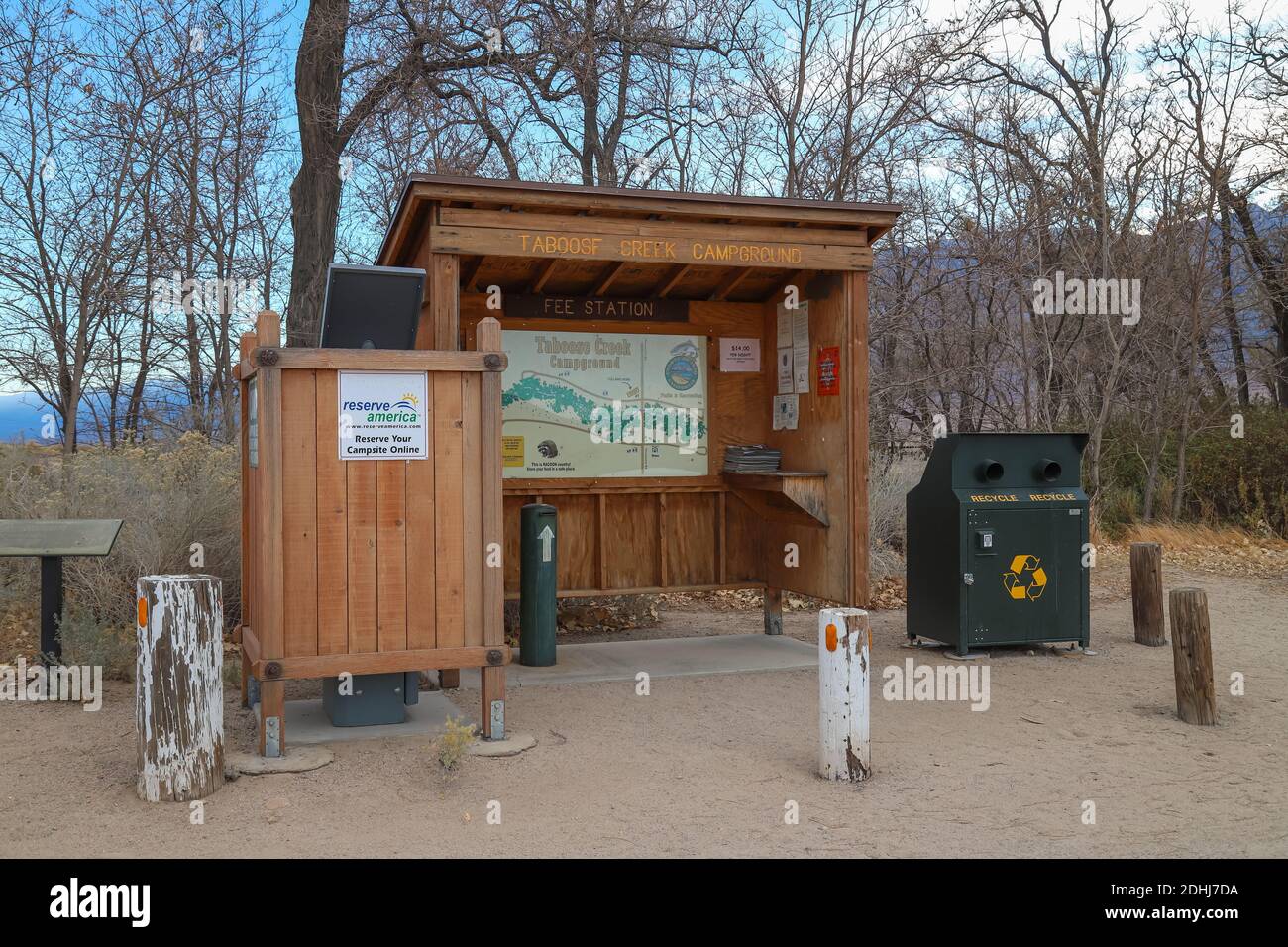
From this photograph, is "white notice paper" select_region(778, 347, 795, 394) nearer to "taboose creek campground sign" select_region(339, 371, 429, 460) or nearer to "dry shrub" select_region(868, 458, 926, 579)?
"dry shrub" select_region(868, 458, 926, 579)

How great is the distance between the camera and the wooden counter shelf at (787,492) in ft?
27.9

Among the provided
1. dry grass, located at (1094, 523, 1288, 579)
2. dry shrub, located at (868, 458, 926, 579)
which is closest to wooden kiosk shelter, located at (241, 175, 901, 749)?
dry shrub, located at (868, 458, 926, 579)

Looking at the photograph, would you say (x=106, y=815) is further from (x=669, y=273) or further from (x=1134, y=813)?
(x=669, y=273)

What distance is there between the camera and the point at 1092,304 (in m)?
17.1

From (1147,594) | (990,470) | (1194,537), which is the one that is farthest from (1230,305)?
(990,470)

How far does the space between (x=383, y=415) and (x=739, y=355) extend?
435 centimetres

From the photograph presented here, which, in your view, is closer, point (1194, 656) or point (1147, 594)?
point (1194, 656)

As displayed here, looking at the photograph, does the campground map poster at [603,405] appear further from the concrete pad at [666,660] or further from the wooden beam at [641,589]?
the concrete pad at [666,660]

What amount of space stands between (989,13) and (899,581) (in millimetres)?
10779

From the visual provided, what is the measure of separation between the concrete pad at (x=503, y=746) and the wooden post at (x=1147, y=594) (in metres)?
5.77

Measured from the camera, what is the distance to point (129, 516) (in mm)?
9539

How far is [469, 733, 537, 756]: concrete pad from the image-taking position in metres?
5.88

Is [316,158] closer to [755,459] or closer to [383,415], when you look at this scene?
[755,459]

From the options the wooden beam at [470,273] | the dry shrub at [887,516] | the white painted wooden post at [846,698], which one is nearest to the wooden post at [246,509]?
the wooden beam at [470,273]
